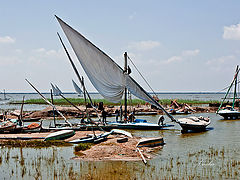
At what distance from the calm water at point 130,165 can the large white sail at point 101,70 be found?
595 centimetres

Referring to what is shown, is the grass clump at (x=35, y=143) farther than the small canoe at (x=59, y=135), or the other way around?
the small canoe at (x=59, y=135)

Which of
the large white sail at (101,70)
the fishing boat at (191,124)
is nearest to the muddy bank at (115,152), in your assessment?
the large white sail at (101,70)

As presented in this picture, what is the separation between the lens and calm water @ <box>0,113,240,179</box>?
12.3 m

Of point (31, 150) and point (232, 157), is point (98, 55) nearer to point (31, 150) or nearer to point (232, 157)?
point (31, 150)

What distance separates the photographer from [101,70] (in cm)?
2162

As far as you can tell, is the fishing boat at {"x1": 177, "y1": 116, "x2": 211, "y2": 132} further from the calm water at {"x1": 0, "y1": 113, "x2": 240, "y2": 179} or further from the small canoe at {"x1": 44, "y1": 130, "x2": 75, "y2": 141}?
the small canoe at {"x1": 44, "y1": 130, "x2": 75, "y2": 141}

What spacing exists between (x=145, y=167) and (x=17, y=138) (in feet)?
37.8

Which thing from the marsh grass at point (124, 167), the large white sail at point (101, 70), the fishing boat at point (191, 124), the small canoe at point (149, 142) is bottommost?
the marsh grass at point (124, 167)

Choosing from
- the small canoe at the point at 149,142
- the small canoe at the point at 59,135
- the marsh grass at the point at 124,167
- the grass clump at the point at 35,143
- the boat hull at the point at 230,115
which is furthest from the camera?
the boat hull at the point at 230,115

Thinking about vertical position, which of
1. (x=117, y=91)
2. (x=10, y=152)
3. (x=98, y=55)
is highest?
(x=98, y=55)

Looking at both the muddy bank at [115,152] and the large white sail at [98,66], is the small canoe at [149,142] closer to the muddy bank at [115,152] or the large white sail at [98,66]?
the muddy bank at [115,152]

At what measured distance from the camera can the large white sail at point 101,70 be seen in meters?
19.1

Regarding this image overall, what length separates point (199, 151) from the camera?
17078mm

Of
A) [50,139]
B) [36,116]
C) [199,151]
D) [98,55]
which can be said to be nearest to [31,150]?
[50,139]
